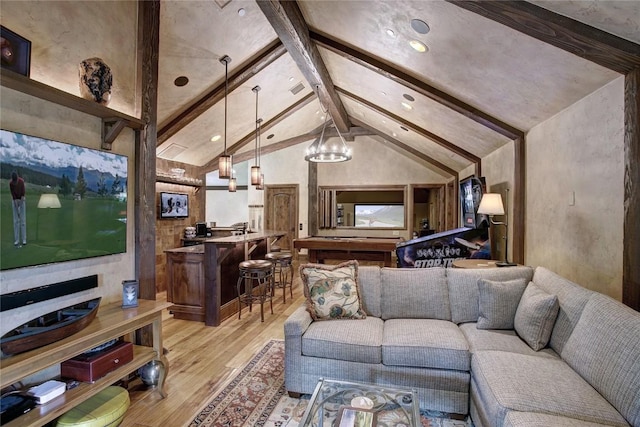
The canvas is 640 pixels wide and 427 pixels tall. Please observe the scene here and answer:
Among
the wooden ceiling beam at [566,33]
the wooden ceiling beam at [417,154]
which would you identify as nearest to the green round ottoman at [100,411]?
the wooden ceiling beam at [566,33]

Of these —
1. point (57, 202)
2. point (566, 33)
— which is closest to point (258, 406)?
point (57, 202)

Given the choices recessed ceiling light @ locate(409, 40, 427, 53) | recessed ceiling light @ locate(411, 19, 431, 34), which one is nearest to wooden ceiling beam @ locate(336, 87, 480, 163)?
recessed ceiling light @ locate(409, 40, 427, 53)

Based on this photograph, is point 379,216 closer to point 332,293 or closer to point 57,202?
point 332,293

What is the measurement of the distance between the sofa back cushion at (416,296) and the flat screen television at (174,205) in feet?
15.1

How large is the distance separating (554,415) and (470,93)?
316 centimetres

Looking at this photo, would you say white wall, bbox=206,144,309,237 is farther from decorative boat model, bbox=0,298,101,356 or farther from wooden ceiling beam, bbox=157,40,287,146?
decorative boat model, bbox=0,298,101,356

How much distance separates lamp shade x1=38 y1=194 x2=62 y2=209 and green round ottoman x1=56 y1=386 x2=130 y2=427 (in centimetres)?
125

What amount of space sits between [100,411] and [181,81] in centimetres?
388

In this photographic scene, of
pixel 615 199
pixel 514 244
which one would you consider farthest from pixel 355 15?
pixel 514 244

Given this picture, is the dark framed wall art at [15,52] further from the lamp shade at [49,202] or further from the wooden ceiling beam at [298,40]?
the wooden ceiling beam at [298,40]

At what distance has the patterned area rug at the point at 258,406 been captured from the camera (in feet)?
7.22

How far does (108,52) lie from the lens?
2488mm

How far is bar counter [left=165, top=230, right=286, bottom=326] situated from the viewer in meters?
4.02

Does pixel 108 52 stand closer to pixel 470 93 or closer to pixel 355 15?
pixel 355 15
